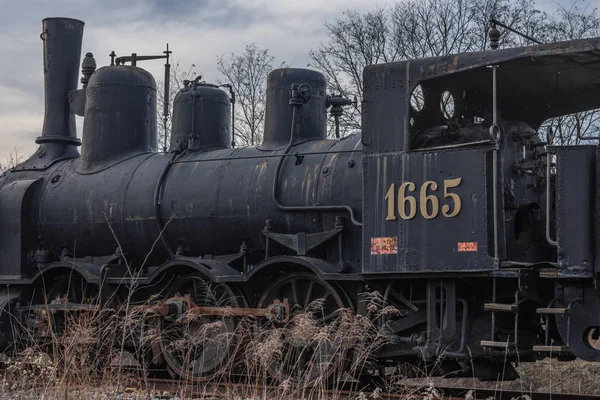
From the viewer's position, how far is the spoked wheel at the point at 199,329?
9578mm

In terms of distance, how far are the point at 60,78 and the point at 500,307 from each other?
315 inches

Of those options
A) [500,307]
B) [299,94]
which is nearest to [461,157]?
[500,307]

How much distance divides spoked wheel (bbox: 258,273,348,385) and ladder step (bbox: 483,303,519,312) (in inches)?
59.0

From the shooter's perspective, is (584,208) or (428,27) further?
(428,27)

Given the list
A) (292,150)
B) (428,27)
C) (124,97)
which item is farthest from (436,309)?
(428,27)

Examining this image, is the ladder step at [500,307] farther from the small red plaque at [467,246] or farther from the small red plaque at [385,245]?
the small red plaque at [385,245]

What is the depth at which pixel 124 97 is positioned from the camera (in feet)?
39.5

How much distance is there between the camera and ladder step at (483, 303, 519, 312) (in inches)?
297

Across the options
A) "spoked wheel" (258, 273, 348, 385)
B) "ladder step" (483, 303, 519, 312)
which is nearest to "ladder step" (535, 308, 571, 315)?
"ladder step" (483, 303, 519, 312)

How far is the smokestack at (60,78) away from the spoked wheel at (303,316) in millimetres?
4883

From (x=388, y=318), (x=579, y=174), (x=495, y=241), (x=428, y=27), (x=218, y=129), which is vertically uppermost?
(x=428, y=27)

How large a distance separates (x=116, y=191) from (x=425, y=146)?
14.1ft

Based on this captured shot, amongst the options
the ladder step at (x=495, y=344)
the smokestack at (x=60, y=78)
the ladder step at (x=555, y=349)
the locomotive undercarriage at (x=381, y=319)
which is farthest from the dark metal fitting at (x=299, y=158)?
the smokestack at (x=60, y=78)

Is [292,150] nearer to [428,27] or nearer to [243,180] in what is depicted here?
[243,180]
